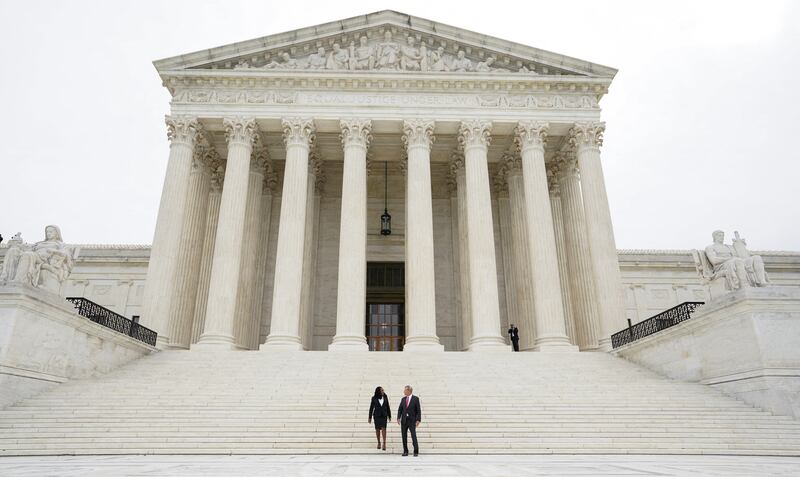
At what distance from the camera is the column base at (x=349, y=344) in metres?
21.8

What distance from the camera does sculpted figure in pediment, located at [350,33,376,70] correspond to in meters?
27.0

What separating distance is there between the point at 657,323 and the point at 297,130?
60.3 ft

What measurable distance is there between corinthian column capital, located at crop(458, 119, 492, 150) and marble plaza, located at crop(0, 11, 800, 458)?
0.35 feet

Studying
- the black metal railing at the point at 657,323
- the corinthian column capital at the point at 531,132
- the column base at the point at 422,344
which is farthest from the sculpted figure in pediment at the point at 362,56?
the black metal railing at the point at 657,323

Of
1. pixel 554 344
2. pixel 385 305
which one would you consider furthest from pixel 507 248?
pixel 554 344

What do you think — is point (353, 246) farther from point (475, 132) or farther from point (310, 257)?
point (475, 132)

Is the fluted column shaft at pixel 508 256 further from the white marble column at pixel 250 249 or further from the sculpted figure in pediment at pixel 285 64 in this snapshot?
the white marble column at pixel 250 249

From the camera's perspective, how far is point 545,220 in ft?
82.2

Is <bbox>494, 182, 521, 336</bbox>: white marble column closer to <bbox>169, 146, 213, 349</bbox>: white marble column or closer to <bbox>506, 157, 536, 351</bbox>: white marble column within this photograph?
<bbox>506, 157, 536, 351</bbox>: white marble column

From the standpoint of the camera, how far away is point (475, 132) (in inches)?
1024

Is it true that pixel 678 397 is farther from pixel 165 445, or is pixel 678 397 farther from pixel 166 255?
pixel 166 255

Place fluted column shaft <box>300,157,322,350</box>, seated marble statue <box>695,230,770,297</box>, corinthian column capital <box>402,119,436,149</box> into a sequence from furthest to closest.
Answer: fluted column shaft <box>300,157,322,350</box>
corinthian column capital <box>402,119,436,149</box>
seated marble statue <box>695,230,770,297</box>

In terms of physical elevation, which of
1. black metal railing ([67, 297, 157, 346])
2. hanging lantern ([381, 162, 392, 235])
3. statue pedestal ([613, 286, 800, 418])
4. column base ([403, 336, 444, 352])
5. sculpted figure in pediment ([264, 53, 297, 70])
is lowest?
statue pedestal ([613, 286, 800, 418])

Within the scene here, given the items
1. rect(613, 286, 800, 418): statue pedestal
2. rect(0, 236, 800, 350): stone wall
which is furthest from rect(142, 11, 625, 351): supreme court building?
rect(613, 286, 800, 418): statue pedestal
